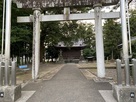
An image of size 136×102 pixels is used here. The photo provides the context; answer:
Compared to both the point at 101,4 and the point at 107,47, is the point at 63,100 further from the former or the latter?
the point at 107,47

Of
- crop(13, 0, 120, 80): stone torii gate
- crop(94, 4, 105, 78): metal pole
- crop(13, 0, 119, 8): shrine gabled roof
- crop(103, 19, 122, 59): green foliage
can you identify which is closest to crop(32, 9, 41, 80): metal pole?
crop(13, 0, 120, 80): stone torii gate

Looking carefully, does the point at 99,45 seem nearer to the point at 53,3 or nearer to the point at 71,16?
the point at 71,16

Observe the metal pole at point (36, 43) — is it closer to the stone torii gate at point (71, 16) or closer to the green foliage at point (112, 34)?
the stone torii gate at point (71, 16)

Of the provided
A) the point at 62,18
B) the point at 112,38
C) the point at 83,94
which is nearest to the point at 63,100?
the point at 83,94

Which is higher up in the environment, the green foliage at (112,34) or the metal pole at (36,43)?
the green foliage at (112,34)

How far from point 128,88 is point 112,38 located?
2571 cm

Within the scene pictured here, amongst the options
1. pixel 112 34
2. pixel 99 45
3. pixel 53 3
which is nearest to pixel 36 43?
pixel 53 3

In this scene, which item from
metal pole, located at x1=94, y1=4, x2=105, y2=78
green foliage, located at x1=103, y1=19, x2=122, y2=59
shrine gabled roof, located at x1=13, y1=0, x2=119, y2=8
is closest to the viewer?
metal pole, located at x1=94, y1=4, x2=105, y2=78

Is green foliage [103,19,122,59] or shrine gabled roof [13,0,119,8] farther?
green foliage [103,19,122,59]

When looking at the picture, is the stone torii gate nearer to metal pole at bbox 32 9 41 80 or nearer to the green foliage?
metal pole at bbox 32 9 41 80

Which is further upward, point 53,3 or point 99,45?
point 53,3

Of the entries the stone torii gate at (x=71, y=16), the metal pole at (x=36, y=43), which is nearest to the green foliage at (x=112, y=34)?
the stone torii gate at (x=71, y=16)

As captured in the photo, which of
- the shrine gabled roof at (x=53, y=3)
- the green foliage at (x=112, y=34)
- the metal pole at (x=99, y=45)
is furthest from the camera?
the green foliage at (x=112, y=34)

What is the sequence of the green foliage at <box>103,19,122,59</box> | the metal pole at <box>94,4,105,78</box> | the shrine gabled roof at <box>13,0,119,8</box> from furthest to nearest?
the green foliage at <box>103,19,122,59</box>, the shrine gabled roof at <box>13,0,119,8</box>, the metal pole at <box>94,4,105,78</box>
